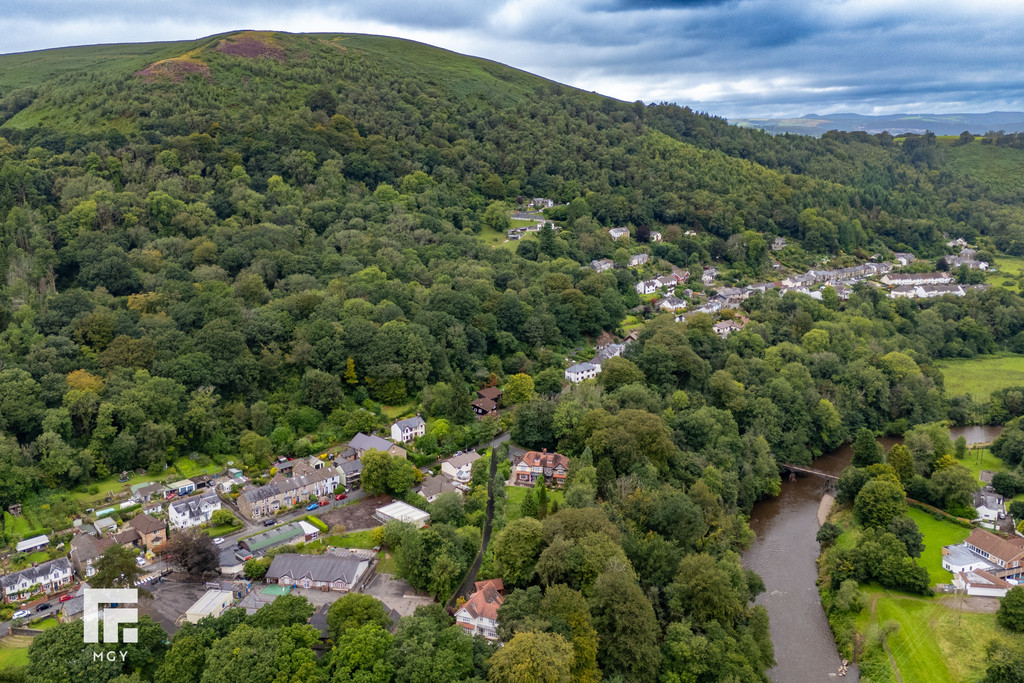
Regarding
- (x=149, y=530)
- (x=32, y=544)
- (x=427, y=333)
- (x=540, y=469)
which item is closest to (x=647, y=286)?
(x=427, y=333)

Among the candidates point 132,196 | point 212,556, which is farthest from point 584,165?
Answer: point 212,556

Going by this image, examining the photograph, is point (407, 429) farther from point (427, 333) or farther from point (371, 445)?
point (427, 333)

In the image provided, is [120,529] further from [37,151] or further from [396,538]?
[37,151]

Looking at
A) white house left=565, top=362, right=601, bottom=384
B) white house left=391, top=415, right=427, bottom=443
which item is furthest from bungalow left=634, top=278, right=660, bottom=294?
white house left=391, top=415, right=427, bottom=443

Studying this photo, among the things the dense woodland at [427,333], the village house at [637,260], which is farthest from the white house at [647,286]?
the village house at [637,260]

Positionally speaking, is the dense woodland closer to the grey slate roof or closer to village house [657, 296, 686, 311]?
the grey slate roof

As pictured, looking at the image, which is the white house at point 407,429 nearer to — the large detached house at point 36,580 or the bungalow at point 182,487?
the bungalow at point 182,487
